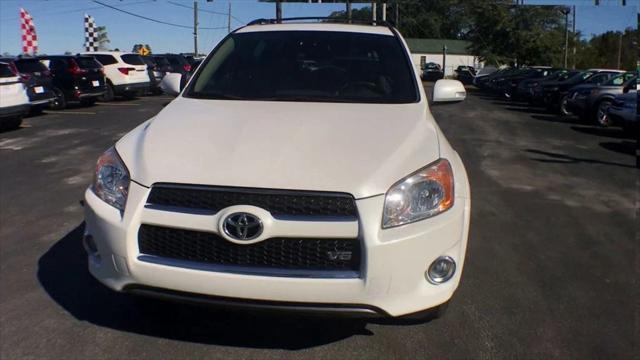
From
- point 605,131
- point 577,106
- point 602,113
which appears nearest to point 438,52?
point 577,106

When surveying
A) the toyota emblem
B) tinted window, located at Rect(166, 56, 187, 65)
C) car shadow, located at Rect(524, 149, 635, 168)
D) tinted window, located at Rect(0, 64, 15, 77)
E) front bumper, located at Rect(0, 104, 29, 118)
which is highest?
tinted window, located at Rect(166, 56, 187, 65)

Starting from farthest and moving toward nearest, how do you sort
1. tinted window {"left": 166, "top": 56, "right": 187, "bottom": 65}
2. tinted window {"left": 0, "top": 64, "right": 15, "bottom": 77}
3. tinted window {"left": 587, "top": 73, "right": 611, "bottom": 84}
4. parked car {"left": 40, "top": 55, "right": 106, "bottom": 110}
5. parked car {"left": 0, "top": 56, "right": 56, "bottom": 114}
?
tinted window {"left": 166, "top": 56, "right": 187, "bottom": 65} → parked car {"left": 40, "top": 55, "right": 106, "bottom": 110} → tinted window {"left": 587, "top": 73, "right": 611, "bottom": 84} → parked car {"left": 0, "top": 56, "right": 56, "bottom": 114} → tinted window {"left": 0, "top": 64, "right": 15, "bottom": 77}

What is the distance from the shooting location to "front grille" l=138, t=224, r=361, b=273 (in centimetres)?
282

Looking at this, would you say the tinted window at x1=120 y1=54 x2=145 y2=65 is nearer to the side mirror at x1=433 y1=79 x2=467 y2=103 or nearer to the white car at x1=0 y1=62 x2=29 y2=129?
the white car at x1=0 y1=62 x2=29 y2=129

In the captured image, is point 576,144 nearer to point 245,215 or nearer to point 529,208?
point 529,208

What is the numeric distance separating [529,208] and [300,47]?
3271mm

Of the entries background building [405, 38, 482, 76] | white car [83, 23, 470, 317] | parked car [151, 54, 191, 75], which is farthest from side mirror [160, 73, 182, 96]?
background building [405, 38, 482, 76]

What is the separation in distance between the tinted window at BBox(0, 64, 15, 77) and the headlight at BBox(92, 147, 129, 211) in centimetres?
1039

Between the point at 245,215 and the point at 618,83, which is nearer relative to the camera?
the point at 245,215

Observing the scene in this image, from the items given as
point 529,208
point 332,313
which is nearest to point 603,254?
point 529,208

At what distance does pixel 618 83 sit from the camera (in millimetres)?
15695

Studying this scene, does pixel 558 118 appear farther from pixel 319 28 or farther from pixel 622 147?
pixel 319 28

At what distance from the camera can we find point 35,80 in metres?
14.9

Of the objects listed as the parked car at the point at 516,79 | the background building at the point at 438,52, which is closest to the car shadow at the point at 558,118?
the parked car at the point at 516,79
